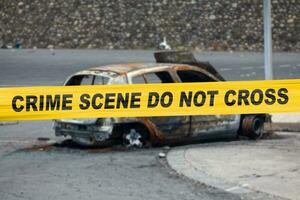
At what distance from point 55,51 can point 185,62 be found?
19.2 metres

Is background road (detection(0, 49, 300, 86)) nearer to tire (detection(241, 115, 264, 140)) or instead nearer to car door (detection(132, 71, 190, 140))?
tire (detection(241, 115, 264, 140))

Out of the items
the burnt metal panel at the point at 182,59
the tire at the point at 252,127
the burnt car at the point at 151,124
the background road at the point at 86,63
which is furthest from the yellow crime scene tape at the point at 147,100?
the background road at the point at 86,63

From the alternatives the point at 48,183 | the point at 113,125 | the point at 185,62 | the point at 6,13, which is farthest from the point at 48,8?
the point at 48,183

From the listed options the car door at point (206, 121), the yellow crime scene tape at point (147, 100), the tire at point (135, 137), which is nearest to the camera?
the yellow crime scene tape at point (147, 100)

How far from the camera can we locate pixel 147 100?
9047 millimetres

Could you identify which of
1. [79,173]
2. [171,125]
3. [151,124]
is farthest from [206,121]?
[79,173]

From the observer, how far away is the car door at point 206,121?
39.0 ft

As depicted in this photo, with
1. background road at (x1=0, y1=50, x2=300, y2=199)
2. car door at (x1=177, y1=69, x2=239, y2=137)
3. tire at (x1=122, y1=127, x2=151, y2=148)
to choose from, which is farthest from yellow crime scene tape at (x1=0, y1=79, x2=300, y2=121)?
car door at (x1=177, y1=69, x2=239, y2=137)

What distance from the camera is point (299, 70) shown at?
24.0 m

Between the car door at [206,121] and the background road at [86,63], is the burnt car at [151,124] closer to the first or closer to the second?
the car door at [206,121]

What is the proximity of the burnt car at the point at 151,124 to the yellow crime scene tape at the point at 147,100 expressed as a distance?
85.2 inches

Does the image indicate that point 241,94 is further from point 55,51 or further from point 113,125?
point 55,51

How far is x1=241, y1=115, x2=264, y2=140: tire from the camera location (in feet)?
40.4

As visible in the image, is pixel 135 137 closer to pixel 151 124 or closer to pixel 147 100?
pixel 151 124
